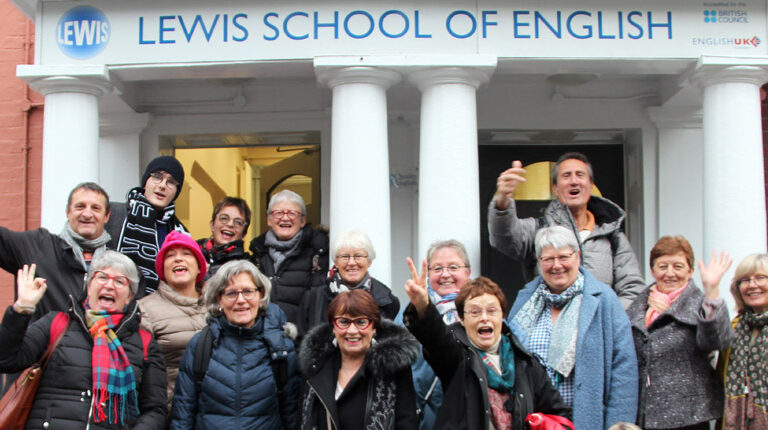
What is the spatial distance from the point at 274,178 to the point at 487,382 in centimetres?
910

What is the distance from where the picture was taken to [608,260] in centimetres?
512

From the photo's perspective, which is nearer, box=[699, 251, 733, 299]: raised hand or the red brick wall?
box=[699, 251, 733, 299]: raised hand

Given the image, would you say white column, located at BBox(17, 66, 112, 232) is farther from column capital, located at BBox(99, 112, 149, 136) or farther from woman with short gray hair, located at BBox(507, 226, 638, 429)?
woman with short gray hair, located at BBox(507, 226, 638, 429)

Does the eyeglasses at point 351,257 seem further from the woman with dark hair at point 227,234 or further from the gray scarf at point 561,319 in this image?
the woman with dark hair at point 227,234

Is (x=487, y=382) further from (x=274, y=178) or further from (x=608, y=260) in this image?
(x=274, y=178)

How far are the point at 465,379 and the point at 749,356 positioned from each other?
157 centimetres

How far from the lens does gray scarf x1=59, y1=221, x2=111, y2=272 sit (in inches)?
183

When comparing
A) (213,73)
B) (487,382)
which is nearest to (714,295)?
(487,382)

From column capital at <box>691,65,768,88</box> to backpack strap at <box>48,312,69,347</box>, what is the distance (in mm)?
5005

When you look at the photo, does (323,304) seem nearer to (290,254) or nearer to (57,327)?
(290,254)

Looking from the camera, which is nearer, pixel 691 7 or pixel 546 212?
pixel 546 212

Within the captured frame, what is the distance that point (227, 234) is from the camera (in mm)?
5734

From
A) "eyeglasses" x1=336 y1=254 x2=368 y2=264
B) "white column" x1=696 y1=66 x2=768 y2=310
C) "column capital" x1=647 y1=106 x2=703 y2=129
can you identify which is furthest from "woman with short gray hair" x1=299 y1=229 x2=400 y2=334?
"column capital" x1=647 y1=106 x2=703 y2=129

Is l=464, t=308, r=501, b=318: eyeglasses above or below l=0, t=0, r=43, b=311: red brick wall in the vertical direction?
below
